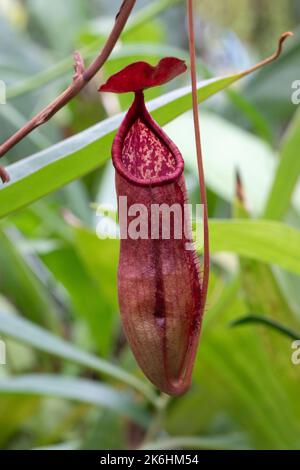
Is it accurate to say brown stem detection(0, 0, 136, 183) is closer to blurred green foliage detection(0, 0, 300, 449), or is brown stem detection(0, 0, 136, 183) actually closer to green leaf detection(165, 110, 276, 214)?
blurred green foliage detection(0, 0, 300, 449)

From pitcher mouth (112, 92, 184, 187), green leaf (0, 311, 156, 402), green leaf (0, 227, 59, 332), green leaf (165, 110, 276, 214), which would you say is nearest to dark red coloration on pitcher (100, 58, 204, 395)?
pitcher mouth (112, 92, 184, 187)

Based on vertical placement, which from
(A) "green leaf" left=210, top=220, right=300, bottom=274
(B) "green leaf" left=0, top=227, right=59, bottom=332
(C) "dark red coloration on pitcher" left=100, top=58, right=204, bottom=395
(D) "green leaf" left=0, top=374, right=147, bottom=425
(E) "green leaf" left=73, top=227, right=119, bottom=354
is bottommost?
(C) "dark red coloration on pitcher" left=100, top=58, right=204, bottom=395

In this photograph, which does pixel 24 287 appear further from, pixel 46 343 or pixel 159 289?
pixel 159 289

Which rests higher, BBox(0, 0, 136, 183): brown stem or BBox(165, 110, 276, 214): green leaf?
BBox(165, 110, 276, 214): green leaf

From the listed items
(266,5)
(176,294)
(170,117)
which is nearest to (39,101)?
(170,117)

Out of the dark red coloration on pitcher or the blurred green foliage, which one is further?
the blurred green foliage

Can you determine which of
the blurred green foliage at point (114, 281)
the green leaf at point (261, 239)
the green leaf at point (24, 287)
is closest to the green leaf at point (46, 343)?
the blurred green foliage at point (114, 281)

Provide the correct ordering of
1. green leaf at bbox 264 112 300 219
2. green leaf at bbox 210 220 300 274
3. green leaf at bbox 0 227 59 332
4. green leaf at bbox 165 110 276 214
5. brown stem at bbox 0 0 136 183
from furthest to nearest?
1. green leaf at bbox 0 227 59 332
2. green leaf at bbox 165 110 276 214
3. green leaf at bbox 264 112 300 219
4. green leaf at bbox 210 220 300 274
5. brown stem at bbox 0 0 136 183

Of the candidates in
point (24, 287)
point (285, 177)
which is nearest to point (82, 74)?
point (285, 177)

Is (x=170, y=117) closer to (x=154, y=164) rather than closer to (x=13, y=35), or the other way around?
(x=154, y=164)
